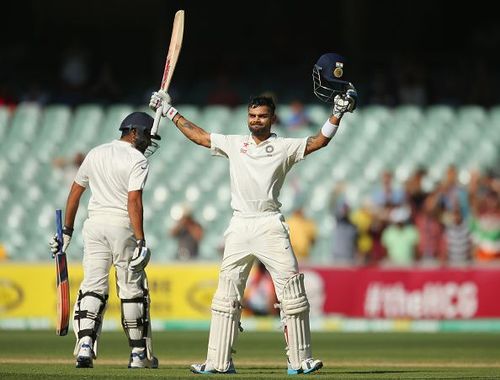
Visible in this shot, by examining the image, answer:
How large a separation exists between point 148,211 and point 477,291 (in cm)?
495

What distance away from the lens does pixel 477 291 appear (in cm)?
1480

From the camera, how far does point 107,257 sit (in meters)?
8.44

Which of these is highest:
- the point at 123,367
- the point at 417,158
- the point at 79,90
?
the point at 79,90

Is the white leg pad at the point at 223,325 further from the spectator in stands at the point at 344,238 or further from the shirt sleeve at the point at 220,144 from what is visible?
the spectator in stands at the point at 344,238

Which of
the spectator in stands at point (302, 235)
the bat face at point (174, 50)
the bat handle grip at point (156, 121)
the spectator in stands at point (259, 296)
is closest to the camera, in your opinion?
the bat handle grip at point (156, 121)

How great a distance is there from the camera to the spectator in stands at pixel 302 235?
15.8 metres

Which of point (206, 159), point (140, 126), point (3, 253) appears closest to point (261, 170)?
point (140, 126)

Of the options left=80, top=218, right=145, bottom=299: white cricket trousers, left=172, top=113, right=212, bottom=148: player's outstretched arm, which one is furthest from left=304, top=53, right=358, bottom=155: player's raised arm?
left=80, top=218, right=145, bottom=299: white cricket trousers

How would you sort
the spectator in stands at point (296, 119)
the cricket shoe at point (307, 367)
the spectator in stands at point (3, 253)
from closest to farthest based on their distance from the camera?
1. the cricket shoe at point (307, 367)
2. the spectator in stands at point (3, 253)
3. the spectator in stands at point (296, 119)

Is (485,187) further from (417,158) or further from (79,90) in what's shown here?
(79,90)

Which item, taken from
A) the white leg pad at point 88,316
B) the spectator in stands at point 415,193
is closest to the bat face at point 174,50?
the white leg pad at point 88,316

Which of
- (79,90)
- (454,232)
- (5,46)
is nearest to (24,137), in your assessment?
(79,90)

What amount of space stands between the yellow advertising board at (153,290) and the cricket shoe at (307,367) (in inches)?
280

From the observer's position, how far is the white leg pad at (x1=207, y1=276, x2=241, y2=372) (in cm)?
784
